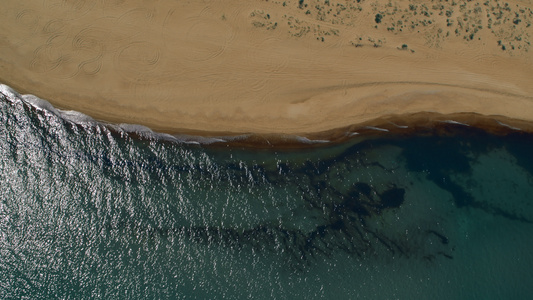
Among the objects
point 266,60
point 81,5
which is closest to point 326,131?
point 266,60

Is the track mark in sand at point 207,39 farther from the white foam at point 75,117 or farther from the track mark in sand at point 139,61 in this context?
the white foam at point 75,117

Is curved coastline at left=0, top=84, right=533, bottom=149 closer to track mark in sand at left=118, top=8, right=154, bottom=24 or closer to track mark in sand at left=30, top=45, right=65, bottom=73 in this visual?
track mark in sand at left=30, top=45, right=65, bottom=73

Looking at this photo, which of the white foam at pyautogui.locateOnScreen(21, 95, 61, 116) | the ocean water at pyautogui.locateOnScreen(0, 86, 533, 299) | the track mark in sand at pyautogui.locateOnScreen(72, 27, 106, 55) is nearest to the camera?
the ocean water at pyautogui.locateOnScreen(0, 86, 533, 299)

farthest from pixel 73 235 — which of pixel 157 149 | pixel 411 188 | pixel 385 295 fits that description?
pixel 411 188

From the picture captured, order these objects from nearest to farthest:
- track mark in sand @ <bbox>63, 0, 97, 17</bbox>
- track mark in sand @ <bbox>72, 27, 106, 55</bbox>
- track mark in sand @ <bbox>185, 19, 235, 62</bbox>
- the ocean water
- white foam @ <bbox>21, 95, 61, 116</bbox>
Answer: the ocean water < white foam @ <bbox>21, 95, 61, 116</bbox> < track mark in sand @ <bbox>72, 27, 106, 55</bbox> < track mark in sand @ <bbox>185, 19, 235, 62</bbox> < track mark in sand @ <bbox>63, 0, 97, 17</bbox>

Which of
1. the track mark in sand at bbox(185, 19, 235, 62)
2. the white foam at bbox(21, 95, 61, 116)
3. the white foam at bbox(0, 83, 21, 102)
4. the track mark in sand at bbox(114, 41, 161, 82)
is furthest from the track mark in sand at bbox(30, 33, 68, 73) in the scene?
the track mark in sand at bbox(185, 19, 235, 62)

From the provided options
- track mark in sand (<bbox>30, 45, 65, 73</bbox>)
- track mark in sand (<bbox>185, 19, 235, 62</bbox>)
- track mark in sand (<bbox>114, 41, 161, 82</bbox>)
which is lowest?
track mark in sand (<bbox>30, 45, 65, 73</bbox>)
